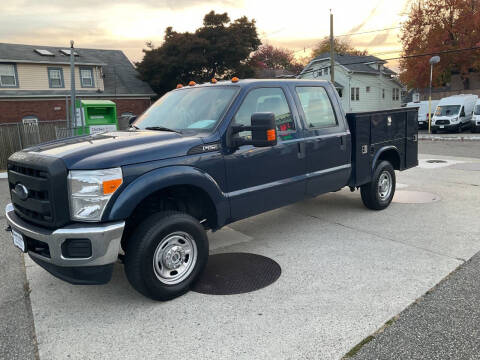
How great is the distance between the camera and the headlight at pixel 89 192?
10.5ft

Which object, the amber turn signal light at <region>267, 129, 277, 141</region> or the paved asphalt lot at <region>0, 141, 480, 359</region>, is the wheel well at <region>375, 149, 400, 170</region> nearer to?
the paved asphalt lot at <region>0, 141, 480, 359</region>

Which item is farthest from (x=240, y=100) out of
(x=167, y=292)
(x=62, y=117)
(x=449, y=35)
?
(x=449, y=35)

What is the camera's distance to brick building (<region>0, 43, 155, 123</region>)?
26.0m

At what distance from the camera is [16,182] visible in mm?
3711

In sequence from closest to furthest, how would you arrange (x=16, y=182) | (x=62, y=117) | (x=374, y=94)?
(x=16, y=182)
(x=62, y=117)
(x=374, y=94)

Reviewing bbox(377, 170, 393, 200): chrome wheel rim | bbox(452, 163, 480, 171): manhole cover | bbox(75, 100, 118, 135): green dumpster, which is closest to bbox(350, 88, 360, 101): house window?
bbox(75, 100, 118, 135): green dumpster

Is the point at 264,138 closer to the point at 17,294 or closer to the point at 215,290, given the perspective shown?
the point at 215,290

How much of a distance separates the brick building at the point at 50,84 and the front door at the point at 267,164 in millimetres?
22165

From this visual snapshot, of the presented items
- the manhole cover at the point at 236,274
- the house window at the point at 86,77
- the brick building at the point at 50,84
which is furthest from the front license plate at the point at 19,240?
the house window at the point at 86,77

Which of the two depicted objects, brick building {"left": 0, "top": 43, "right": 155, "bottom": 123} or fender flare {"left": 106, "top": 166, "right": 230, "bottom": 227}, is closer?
fender flare {"left": 106, "top": 166, "right": 230, "bottom": 227}

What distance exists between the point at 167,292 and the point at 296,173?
2.12 metres

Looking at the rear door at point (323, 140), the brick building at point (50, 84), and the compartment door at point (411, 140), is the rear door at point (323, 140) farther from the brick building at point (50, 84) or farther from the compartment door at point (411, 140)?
the brick building at point (50, 84)

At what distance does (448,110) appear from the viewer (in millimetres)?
24328

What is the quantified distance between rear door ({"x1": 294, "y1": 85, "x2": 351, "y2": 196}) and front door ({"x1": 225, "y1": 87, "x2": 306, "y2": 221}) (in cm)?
19
